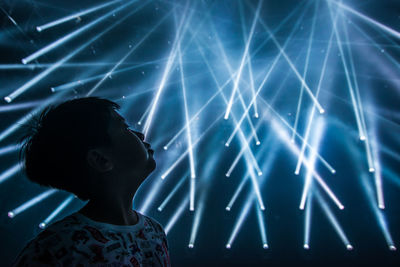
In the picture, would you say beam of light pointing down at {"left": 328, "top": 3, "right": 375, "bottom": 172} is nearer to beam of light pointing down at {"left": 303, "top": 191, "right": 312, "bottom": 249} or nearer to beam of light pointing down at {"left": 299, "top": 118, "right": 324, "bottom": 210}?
beam of light pointing down at {"left": 299, "top": 118, "right": 324, "bottom": 210}

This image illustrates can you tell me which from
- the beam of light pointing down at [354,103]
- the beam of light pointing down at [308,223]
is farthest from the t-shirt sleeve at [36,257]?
the beam of light pointing down at [308,223]

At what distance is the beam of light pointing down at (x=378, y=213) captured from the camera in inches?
208

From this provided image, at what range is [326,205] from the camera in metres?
5.85

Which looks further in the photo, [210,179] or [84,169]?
[210,179]

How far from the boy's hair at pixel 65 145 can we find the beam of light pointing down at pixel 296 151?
5.80 m

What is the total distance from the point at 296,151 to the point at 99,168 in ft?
19.6

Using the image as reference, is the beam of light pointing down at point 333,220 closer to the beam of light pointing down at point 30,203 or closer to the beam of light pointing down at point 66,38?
the beam of light pointing down at point 66,38

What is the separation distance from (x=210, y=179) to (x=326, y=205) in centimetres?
300

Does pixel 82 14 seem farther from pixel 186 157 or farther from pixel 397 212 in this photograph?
pixel 397 212

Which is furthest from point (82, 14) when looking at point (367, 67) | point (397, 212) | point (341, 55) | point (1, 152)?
point (397, 212)

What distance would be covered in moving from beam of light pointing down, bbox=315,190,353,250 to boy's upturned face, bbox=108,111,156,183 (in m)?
5.95

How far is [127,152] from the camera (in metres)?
1.12

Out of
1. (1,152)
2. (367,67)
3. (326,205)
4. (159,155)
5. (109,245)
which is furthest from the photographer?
(159,155)

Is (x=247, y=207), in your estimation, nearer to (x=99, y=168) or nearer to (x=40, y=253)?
(x=99, y=168)
